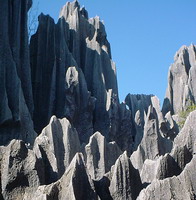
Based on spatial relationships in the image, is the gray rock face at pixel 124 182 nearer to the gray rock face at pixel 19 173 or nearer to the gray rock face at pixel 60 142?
the gray rock face at pixel 19 173

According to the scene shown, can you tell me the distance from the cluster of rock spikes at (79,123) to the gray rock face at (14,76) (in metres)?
0.04

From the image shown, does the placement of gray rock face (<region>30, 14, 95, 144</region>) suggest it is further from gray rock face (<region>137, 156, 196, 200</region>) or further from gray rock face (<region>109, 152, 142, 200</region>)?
gray rock face (<region>137, 156, 196, 200</region>)

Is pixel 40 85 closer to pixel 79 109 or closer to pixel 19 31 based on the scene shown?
pixel 79 109

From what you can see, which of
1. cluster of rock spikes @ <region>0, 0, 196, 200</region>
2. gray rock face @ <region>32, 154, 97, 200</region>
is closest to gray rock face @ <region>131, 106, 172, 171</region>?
cluster of rock spikes @ <region>0, 0, 196, 200</region>

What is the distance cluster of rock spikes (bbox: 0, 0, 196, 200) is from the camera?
290 inches

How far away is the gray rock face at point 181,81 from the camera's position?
3609 cm

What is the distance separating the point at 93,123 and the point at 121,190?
18588 mm

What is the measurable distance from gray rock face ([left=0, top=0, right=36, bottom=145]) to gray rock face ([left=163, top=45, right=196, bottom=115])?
1546 centimetres

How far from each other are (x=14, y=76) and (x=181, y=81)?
784 inches

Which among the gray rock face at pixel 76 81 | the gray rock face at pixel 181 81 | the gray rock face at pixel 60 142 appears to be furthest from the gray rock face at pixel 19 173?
the gray rock face at pixel 181 81

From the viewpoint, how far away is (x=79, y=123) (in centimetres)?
2452

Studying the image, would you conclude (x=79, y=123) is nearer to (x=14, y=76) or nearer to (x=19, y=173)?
(x=14, y=76)

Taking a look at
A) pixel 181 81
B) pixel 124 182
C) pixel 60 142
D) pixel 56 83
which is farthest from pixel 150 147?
pixel 181 81

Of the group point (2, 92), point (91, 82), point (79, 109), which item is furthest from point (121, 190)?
point (91, 82)
